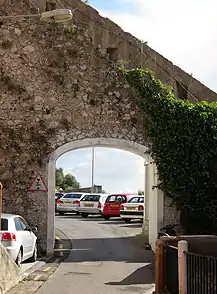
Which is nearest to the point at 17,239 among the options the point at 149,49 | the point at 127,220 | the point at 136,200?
the point at 149,49

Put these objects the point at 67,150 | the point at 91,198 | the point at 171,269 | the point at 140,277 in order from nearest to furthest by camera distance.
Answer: the point at 171,269
the point at 140,277
the point at 67,150
the point at 91,198

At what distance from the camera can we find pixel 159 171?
19203mm

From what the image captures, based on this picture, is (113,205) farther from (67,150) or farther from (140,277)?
(140,277)

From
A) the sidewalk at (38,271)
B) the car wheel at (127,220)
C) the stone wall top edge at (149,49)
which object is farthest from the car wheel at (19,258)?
the car wheel at (127,220)

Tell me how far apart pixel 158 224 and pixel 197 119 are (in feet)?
12.5

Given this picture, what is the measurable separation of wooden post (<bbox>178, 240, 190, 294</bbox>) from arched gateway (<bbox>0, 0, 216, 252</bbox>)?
32.0 feet

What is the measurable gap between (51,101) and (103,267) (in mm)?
6193

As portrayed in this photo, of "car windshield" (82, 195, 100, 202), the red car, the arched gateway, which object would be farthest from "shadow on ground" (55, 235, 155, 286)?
"car windshield" (82, 195, 100, 202)

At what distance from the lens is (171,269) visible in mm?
10656

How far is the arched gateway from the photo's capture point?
63.6 feet

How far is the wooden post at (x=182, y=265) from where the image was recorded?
9.59 m

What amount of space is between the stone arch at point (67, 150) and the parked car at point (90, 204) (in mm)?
18760

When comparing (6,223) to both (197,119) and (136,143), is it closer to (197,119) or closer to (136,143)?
(136,143)

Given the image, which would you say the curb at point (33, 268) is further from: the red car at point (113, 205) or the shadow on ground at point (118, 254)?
the red car at point (113, 205)
